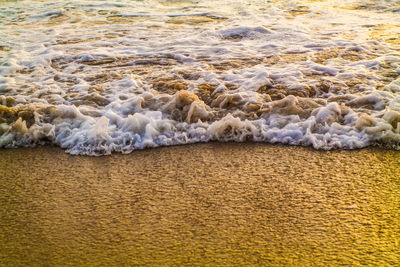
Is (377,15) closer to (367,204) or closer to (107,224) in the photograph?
(367,204)

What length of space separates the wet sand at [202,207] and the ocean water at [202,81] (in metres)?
0.24

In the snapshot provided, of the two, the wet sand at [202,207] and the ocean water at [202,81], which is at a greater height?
the ocean water at [202,81]

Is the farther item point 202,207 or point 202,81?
point 202,81

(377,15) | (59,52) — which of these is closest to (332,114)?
(59,52)

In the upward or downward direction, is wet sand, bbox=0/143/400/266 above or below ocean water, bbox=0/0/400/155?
below

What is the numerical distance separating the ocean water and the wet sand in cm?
24

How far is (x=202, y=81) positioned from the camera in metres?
4.15

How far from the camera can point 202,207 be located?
7.21 feet

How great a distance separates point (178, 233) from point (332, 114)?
195 cm

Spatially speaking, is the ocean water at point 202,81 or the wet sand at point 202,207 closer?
the wet sand at point 202,207

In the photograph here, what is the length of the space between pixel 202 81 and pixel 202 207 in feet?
7.27

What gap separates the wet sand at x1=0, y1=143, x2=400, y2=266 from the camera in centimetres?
183

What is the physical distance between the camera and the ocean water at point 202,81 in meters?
3.07

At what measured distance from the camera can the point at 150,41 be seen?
6.05 meters
